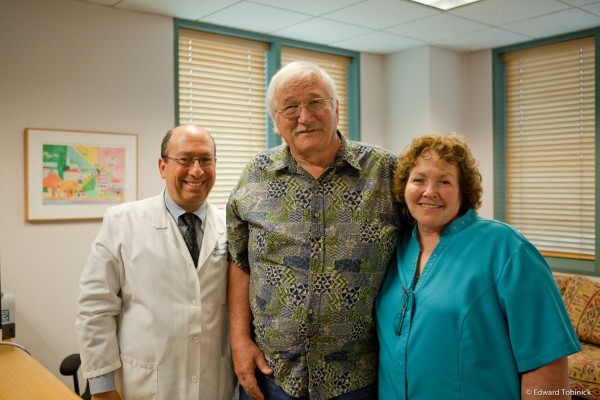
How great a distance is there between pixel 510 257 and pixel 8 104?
2.96 metres

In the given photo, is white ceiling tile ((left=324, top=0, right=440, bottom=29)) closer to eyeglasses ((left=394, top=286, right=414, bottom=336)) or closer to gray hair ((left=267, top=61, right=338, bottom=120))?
gray hair ((left=267, top=61, right=338, bottom=120))

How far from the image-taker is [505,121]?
4.85 m

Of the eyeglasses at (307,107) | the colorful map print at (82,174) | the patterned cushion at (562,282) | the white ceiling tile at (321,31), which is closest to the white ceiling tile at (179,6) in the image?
the white ceiling tile at (321,31)

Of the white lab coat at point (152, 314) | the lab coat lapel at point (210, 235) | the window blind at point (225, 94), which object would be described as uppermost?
the window blind at point (225, 94)

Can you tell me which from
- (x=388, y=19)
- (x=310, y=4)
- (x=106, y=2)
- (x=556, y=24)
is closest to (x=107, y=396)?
(x=106, y=2)

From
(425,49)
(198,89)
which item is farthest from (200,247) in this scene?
(425,49)

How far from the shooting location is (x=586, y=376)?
324 centimetres

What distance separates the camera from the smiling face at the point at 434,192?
1562mm

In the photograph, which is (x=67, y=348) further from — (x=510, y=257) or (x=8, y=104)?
(x=510, y=257)

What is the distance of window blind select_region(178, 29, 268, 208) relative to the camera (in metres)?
4.01

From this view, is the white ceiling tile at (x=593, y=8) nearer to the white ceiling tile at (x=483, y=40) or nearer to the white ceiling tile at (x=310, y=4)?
the white ceiling tile at (x=483, y=40)

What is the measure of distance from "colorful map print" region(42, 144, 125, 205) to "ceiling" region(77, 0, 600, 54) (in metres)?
0.97

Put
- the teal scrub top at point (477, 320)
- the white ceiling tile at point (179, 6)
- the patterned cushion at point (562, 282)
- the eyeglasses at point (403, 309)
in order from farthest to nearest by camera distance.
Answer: the patterned cushion at point (562, 282) < the white ceiling tile at point (179, 6) < the eyeglasses at point (403, 309) < the teal scrub top at point (477, 320)

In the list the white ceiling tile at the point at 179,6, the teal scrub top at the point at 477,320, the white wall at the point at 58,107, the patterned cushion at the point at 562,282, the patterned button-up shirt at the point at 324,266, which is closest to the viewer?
the teal scrub top at the point at 477,320
